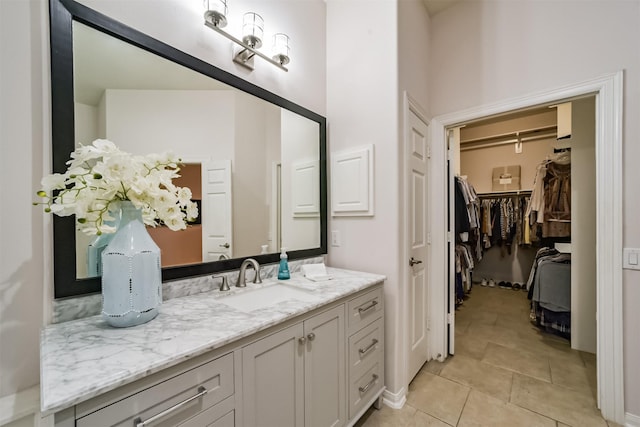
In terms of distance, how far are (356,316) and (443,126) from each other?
71.8 inches

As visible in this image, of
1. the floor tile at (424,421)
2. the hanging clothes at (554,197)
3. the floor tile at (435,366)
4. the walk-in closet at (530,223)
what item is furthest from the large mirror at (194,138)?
the hanging clothes at (554,197)

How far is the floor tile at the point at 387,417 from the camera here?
5.16ft

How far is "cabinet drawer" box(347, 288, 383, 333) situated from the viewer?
143 centimetres

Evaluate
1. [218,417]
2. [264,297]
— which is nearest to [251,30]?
[264,297]

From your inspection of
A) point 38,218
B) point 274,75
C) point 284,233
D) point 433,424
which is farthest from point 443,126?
point 38,218

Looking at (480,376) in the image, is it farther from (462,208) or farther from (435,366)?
(462,208)

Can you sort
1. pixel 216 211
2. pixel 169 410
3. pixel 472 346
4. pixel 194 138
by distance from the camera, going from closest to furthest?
pixel 169 410, pixel 194 138, pixel 216 211, pixel 472 346

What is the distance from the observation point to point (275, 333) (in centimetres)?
102

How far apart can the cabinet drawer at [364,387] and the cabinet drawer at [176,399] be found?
844 millimetres

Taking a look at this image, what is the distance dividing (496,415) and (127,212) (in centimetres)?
235

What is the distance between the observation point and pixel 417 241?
2.03 meters

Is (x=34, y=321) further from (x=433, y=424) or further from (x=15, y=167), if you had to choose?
(x=433, y=424)

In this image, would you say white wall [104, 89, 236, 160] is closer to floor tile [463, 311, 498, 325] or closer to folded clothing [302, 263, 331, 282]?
folded clothing [302, 263, 331, 282]

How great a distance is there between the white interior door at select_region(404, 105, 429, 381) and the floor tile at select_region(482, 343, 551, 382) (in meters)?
0.63
